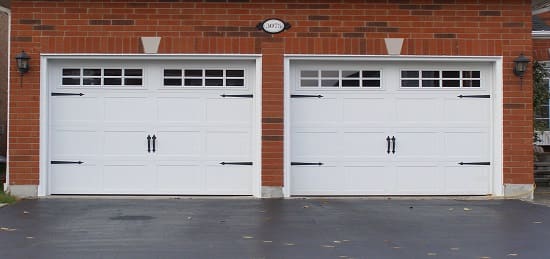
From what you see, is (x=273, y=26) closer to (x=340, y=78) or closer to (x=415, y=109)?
(x=340, y=78)

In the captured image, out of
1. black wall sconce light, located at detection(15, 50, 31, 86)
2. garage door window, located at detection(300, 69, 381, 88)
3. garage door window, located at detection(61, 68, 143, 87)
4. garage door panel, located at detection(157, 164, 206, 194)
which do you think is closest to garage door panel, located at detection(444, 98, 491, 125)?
garage door window, located at detection(300, 69, 381, 88)

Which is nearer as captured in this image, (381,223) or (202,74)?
(381,223)

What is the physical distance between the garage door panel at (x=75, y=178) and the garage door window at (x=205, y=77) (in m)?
1.95

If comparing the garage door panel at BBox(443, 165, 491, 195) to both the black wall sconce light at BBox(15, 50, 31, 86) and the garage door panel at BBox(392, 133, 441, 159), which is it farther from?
the black wall sconce light at BBox(15, 50, 31, 86)

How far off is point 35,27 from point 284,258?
6952 millimetres

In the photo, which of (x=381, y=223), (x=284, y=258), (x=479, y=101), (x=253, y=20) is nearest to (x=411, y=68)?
(x=479, y=101)

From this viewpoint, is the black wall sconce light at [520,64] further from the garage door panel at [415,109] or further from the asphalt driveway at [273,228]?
the asphalt driveway at [273,228]

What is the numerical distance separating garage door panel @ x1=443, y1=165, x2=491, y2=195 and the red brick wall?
1.12 metres

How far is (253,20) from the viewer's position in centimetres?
1205

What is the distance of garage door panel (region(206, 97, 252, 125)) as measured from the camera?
12.2 m

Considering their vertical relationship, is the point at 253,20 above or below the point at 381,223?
above

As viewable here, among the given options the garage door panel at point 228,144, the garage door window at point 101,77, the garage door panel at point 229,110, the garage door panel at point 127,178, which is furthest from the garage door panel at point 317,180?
the garage door window at point 101,77

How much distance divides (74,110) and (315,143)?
4053mm

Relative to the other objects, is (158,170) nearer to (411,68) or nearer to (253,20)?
(253,20)
